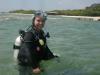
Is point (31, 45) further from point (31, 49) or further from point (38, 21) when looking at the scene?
point (38, 21)

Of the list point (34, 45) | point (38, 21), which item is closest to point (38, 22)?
point (38, 21)

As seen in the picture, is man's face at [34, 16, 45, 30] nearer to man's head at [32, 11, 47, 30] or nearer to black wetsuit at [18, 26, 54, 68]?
man's head at [32, 11, 47, 30]

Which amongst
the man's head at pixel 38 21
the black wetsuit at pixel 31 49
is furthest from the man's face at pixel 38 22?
the black wetsuit at pixel 31 49

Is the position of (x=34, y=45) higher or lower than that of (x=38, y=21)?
lower

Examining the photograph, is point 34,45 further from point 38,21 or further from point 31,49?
point 38,21

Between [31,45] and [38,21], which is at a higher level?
[38,21]

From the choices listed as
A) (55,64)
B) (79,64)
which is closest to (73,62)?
(79,64)

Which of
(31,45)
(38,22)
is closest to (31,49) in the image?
(31,45)

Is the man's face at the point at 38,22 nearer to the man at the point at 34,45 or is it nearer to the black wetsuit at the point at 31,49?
the man at the point at 34,45

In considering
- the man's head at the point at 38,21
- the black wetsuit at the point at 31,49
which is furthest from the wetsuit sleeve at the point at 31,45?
the man's head at the point at 38,21

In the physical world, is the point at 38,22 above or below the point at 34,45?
above

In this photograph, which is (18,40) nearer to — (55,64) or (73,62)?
(55,64)

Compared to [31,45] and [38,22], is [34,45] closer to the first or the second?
[31,45]

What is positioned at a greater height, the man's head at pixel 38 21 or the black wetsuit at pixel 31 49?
the man's head at pixel 38 21
